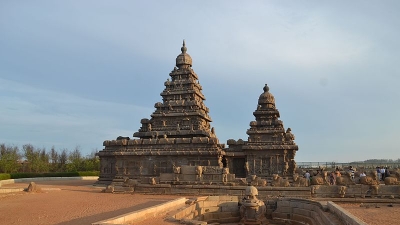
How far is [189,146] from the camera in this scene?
33.2 metres

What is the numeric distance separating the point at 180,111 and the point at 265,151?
10418 mm

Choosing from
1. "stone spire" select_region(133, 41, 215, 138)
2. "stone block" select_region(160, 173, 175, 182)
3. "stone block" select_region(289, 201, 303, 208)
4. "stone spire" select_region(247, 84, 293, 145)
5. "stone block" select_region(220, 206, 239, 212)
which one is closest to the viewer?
"stone block" select_region(289, 201, 303, 208)

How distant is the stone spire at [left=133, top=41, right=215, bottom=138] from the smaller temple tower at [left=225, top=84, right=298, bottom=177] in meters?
3.63

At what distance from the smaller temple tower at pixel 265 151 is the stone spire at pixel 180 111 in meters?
3.63

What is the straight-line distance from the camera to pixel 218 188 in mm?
25234

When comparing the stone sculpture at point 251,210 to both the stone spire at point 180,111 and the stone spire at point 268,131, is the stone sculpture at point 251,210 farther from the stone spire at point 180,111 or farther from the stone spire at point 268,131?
the stone spire at point 180,111

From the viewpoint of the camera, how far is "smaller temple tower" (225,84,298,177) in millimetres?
34125

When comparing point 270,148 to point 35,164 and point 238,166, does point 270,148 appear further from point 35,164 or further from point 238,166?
point 35,164

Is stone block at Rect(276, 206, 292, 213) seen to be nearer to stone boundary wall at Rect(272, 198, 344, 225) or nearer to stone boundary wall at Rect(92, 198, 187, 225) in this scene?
stone boundary wall at Rect(272, 198, 344, 225)

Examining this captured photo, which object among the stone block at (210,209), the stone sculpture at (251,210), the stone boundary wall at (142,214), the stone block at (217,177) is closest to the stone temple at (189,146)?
the stone block at (217,177)

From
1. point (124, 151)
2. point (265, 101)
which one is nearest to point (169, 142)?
point (124, 151)

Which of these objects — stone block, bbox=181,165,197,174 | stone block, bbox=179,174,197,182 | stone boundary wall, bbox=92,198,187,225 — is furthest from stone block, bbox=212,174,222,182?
stone boundary wall, bbox=92,198,187,225

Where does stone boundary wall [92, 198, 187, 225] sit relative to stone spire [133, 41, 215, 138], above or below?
below

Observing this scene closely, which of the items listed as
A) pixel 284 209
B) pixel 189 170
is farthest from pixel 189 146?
A: pixel 284 209
